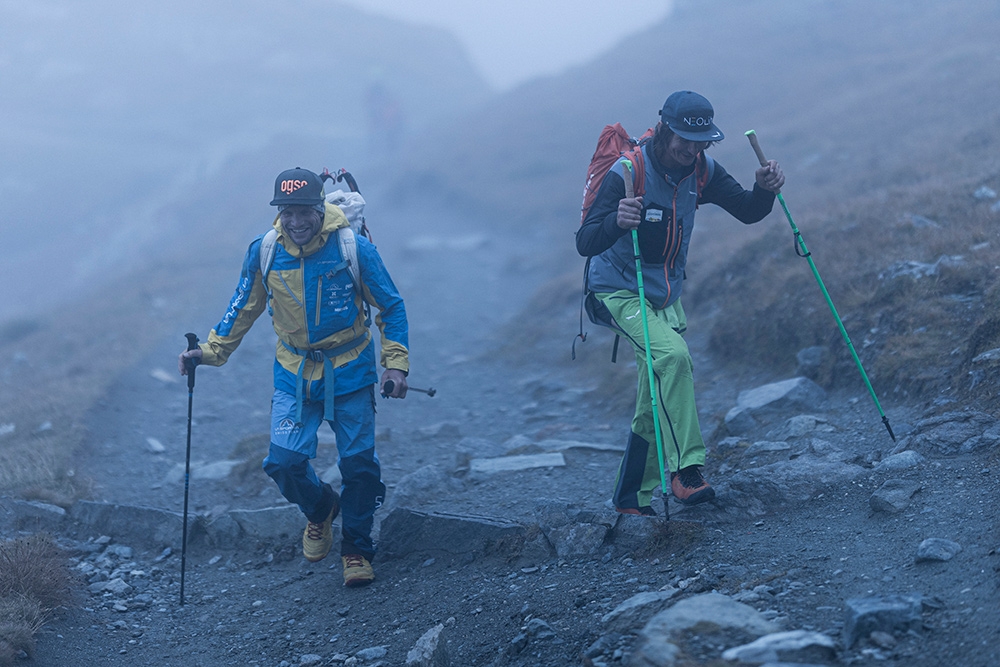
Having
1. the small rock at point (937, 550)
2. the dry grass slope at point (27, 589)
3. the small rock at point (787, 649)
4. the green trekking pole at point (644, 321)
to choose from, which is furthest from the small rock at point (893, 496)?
the dry grass slope at point (27, 589)

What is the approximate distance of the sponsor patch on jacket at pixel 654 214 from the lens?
520cm

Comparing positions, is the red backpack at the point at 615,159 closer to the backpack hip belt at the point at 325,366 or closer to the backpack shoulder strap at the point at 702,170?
the backpack shoulder strap at the point at 702,170

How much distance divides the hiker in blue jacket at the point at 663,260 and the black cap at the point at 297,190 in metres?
1.57

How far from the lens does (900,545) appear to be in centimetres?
422

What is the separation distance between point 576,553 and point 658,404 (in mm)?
959

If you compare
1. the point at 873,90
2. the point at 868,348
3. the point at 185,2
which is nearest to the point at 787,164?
the point at 873,90

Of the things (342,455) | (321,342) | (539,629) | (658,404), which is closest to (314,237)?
(321,342)

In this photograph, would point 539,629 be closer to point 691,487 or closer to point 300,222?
point 691,487

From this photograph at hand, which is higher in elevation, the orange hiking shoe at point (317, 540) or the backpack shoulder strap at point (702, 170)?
the backpack shoulder strap at point (702, 170)

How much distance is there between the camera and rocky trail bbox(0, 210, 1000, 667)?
360cm

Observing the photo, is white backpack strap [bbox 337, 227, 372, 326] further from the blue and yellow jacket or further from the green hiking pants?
the green hiking pants

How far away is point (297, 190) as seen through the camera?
5.20 m

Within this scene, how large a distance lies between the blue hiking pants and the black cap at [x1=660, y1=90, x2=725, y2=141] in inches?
93.5

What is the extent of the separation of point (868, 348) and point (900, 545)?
3.29 metres
